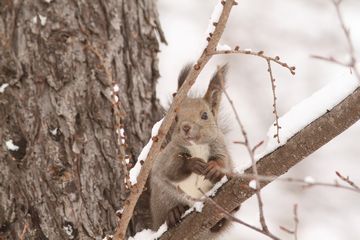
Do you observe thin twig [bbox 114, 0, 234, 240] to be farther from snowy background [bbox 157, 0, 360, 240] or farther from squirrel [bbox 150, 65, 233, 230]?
snowy background [bbox 157, 0, 360, 240]

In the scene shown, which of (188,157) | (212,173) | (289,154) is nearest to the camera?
(289,154)

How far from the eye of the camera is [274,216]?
6664 millimetres

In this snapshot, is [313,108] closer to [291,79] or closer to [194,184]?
[194,184]

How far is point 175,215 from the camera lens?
321 centimetres

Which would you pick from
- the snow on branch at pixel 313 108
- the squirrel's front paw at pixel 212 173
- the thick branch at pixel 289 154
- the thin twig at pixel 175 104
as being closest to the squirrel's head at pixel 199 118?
the squirrel's front paw at pixel 212 173

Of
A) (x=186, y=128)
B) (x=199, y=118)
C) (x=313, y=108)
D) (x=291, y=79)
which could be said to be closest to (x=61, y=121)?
(x=186, y=128)

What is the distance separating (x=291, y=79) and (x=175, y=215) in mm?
4311

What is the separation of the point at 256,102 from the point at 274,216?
1159 millimetres

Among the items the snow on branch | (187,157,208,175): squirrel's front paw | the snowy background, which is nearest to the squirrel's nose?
(187,157,208,175): squirrel's front paw

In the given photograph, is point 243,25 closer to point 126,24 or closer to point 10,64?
point 126,24

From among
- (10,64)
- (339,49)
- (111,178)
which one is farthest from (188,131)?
(339,49)

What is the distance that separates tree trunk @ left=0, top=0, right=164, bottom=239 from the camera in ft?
10.3

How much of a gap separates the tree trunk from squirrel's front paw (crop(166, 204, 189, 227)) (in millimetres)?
252

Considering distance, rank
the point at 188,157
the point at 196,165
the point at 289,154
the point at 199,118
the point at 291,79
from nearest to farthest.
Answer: the point at 289,154 → the point at 196,165 → the point at 188,157 → the point at 199,118 → the point at 291,79
